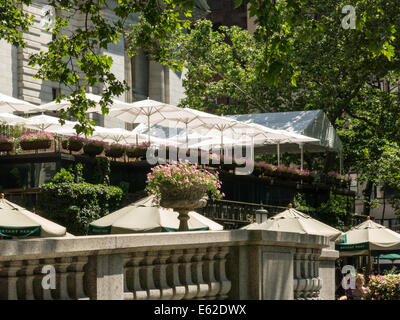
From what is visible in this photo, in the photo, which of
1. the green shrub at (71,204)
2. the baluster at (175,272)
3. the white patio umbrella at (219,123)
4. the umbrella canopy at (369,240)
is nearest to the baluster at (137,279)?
the baluster at (175,272)

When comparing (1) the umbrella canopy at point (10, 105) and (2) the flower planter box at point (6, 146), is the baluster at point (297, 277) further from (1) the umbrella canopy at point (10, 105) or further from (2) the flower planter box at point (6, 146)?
(1) the umbrella canopy at point (10, 105)

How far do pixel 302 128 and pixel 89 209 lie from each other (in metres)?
13.2

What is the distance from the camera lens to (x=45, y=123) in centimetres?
3234

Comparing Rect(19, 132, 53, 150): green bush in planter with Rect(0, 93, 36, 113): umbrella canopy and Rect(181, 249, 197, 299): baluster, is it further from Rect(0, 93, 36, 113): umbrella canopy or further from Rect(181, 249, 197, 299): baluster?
Rect(181, 249, 197, 299): baluster

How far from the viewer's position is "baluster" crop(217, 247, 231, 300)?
32.5ft

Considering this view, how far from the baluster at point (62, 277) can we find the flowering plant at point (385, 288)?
7.22 metres

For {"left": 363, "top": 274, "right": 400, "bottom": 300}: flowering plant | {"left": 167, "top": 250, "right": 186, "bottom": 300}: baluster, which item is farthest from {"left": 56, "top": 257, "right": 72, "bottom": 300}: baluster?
{"left": 363, "top": 274, "right": 400, "bottom": 300}: flowering plant

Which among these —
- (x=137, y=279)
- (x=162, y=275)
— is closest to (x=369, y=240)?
(x=162, y=275)

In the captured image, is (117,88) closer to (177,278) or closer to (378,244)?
(177,278)

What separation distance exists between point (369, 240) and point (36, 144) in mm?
11124

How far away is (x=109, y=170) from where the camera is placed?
27.9 metres

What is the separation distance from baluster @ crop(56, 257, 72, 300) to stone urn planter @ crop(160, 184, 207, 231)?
16.7 ft

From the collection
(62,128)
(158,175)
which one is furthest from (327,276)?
(62,128)

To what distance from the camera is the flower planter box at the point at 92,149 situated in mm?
27234
